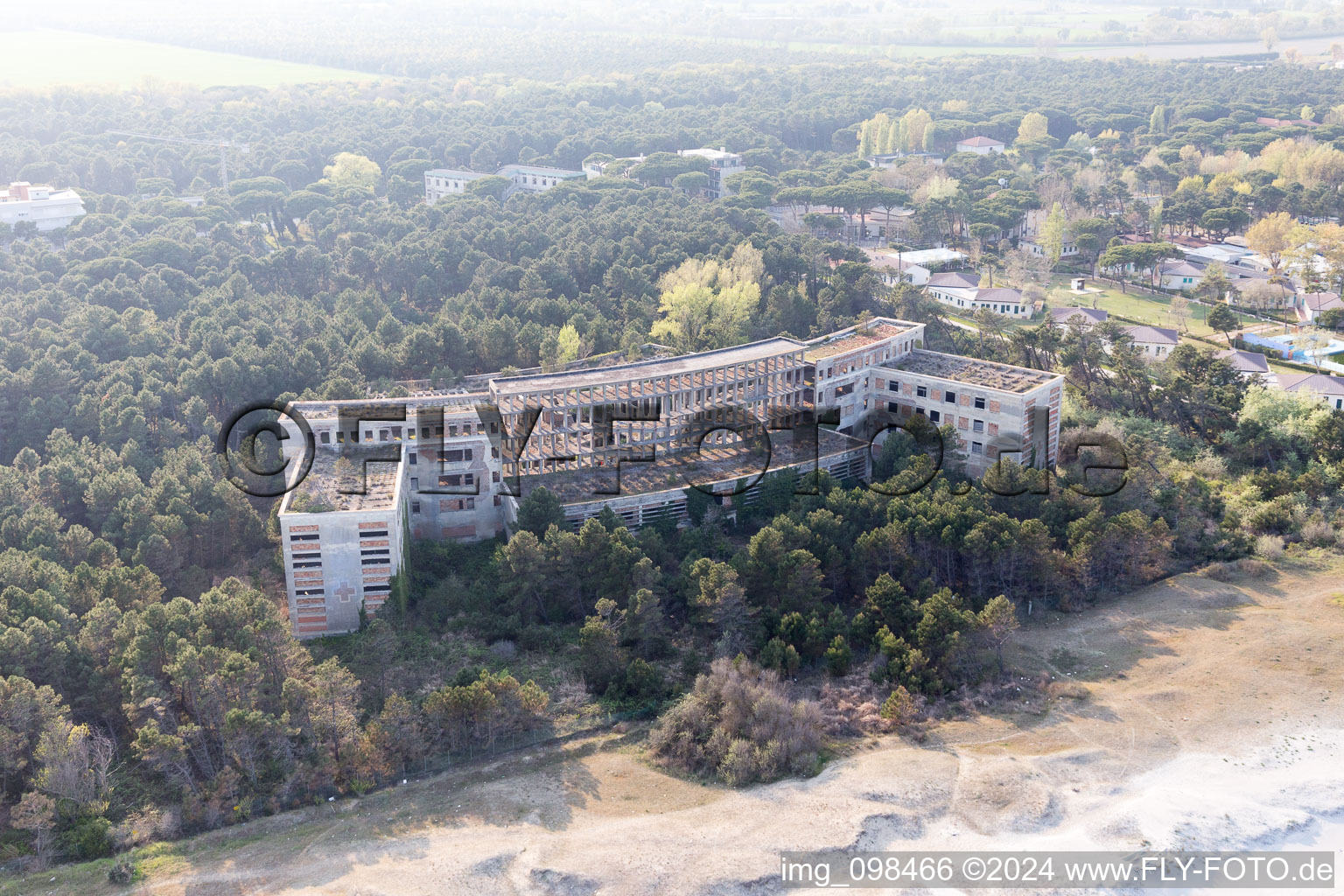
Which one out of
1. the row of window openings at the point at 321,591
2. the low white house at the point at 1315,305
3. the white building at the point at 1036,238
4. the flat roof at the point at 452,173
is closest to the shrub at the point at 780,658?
the row of window openings at the point at 321,591

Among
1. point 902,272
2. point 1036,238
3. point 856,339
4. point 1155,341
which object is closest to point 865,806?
point 856,339

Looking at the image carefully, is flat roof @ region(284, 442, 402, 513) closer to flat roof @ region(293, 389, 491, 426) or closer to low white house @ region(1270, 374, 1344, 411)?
flat roof @ region(293, 389, 491, 426)

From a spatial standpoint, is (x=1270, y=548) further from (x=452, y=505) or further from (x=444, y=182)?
(x=444, y=182)

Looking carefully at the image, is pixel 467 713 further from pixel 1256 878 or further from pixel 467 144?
pixel 467 144

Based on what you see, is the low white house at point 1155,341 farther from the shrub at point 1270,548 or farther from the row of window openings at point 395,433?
the row of window openings at point 395,433

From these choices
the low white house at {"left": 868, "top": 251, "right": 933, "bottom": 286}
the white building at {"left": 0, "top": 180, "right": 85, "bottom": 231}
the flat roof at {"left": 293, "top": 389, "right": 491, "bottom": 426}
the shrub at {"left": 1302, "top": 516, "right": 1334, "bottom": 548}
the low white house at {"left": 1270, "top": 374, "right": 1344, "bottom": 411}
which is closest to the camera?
the flat roof at {"left": 293, "top": 389, "right": 491, "bottom": 426}

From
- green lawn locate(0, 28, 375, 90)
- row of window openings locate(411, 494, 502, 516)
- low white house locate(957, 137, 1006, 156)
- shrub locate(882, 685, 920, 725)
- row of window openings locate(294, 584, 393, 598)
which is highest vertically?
green lawn locate(0, 28, 375, 90)

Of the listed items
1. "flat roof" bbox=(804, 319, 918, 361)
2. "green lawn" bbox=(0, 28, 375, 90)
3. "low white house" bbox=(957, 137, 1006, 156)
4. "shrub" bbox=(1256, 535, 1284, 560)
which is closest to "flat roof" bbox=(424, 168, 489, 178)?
"green lawn" bbox=(0, 28, 375, 90)
